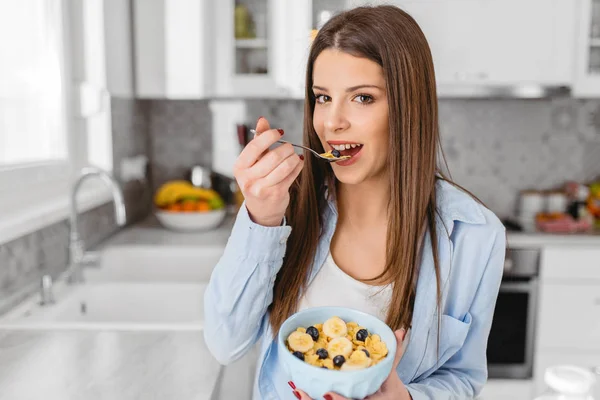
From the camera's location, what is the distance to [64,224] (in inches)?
67.6

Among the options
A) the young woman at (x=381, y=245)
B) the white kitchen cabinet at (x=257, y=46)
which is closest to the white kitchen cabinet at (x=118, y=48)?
the white kitchen cabinet at (x=257, y=46)

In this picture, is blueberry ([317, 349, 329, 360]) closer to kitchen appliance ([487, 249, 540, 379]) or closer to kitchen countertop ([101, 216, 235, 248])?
kitchen countertop ([101, 216, 235, 248])

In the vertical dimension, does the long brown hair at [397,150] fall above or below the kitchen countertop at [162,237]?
above

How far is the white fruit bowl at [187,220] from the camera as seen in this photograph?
7.68 feet

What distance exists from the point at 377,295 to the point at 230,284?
28 cm

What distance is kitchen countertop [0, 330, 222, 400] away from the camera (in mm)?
980

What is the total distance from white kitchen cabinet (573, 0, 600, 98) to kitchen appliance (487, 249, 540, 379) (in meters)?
0.82

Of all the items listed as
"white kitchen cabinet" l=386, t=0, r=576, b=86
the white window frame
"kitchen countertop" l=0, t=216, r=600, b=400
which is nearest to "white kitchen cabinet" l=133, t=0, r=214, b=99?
the white window frame

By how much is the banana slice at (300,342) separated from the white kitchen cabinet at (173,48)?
1851 millimetres

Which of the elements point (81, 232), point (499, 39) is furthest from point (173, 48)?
point (499, 39)

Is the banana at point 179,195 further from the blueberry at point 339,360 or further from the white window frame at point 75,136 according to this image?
the blueberry at point 339,360

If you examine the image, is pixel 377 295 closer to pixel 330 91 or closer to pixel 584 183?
pixel 330 91

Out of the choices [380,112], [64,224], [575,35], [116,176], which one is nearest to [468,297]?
[380,112]

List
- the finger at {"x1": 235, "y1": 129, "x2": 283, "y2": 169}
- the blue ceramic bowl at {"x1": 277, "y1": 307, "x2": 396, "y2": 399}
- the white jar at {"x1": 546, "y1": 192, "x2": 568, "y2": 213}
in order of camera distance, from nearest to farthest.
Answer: the blue ceramic bowl at {"x1": 277, "y1": 307, "x2": 396, "y2": 399} < the finger at {"x1": 235, "y1": 129, "x2": 283, "y2": 169} < the white jar at {"x1": 546, "y1": 192, "x2": 568, "y2": 213}
